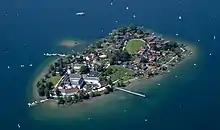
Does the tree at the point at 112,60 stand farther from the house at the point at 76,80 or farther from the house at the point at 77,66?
the house at the point at 76,80

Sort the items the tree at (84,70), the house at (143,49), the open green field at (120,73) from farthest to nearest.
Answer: the house at (143,49)
the tree at (84,70)
the open green field at (120,73)

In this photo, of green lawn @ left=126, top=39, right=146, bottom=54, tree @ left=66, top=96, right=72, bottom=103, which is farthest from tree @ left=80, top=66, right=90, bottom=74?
green lawn @ left=126, top=39, right=146, bottom=54

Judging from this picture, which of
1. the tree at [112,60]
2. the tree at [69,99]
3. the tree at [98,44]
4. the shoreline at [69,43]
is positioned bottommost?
the tree at [69,99]

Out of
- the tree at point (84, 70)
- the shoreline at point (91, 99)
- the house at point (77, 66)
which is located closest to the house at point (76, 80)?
the tree at point (84, 70)

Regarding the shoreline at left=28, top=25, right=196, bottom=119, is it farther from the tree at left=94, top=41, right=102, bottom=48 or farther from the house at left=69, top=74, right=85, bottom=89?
the tree at left=94, top=41, right=102, bottom=48

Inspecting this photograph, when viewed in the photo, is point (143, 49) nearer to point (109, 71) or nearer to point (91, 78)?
point (109, 71)
